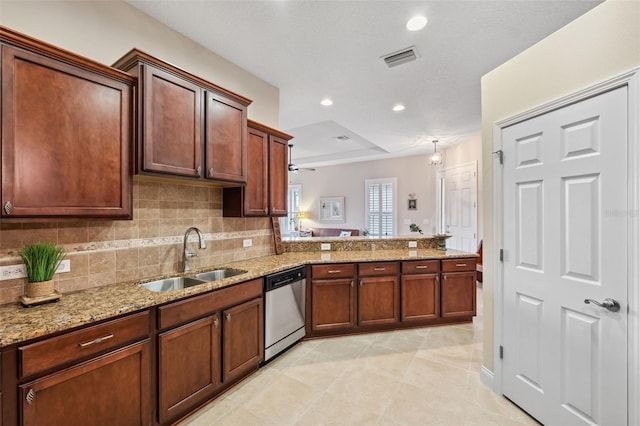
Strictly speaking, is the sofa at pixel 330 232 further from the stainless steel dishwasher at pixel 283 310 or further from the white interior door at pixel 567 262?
the white interior door at pixel 567 262

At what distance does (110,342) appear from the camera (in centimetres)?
151

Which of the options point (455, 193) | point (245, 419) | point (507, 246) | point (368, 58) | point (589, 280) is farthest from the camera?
point (455, 193)

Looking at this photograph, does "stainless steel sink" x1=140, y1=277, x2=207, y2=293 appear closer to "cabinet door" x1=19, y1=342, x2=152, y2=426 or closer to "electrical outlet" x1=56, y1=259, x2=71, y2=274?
"electrical outlet" x1=56, y1=259, x2=71, y2=274

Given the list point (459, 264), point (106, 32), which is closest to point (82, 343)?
point (106, 32)

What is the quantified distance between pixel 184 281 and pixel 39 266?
939 mm

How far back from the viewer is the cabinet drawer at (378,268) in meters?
3.22

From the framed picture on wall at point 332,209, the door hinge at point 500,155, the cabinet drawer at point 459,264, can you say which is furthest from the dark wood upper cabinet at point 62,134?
the framed picture on wall at point 332,209

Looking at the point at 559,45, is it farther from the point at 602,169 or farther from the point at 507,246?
the point at 507,246

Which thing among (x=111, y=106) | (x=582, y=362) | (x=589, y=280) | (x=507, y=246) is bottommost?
(x=582, y=362)

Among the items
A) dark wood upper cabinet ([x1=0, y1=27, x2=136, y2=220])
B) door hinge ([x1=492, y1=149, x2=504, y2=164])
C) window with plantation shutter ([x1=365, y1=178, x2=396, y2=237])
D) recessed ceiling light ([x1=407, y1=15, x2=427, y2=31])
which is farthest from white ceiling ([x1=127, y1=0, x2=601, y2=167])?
window with plantation shutter ([x1=365, y1=178, x2=396, y2=237])

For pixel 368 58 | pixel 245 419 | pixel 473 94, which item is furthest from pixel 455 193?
pixel 245 419

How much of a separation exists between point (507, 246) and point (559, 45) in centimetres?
132

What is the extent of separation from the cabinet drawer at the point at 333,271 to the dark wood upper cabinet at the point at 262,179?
2.46 feet

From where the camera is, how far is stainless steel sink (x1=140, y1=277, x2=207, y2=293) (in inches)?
87.3
